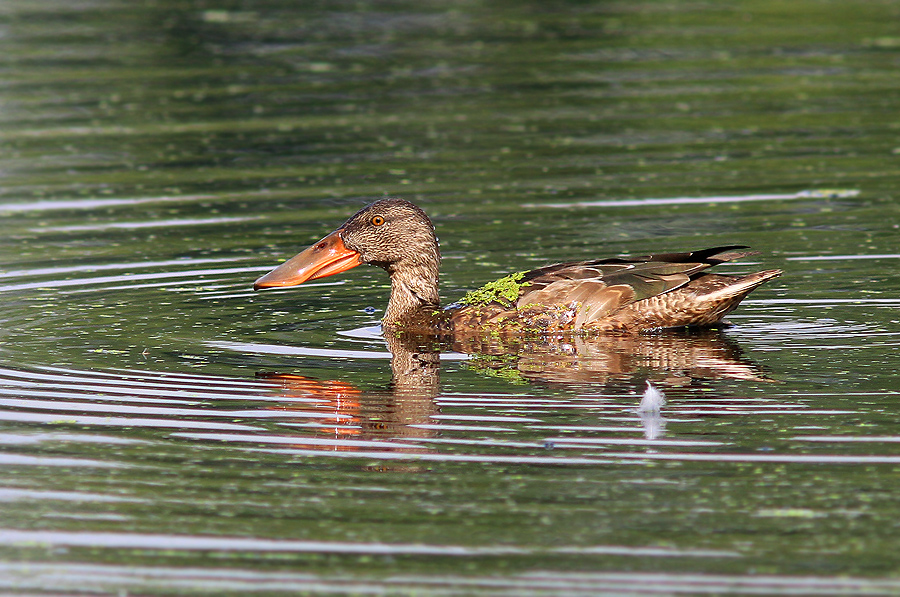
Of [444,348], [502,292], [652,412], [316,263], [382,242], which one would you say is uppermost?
[382,242]

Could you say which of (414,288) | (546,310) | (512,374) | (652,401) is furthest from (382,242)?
(652,401)

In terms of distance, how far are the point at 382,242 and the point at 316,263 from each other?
476 millimetres

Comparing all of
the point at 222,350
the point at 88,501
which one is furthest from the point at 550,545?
the point at 222,350

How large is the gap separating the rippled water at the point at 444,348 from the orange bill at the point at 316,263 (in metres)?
0.29

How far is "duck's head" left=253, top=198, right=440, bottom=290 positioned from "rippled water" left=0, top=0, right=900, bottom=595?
41 cm

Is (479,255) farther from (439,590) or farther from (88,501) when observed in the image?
(439,590)

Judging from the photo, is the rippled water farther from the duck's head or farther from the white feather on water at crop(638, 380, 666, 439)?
the duck's head

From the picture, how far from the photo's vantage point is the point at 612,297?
31.1 ft

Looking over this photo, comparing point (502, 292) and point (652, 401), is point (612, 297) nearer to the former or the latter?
point (502, 292)

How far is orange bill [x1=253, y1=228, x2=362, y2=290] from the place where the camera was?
10.1 m

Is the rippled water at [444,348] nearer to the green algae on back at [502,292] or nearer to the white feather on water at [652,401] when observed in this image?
the white feather on water at [652,401]

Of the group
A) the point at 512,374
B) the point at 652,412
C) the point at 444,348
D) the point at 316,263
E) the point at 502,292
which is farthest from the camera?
the point at 316,263

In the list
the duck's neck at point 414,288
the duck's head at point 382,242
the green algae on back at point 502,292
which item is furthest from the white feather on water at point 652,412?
the duck's head at point 382,242

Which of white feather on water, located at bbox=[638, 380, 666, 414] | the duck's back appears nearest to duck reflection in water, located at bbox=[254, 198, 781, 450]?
the duck's back
